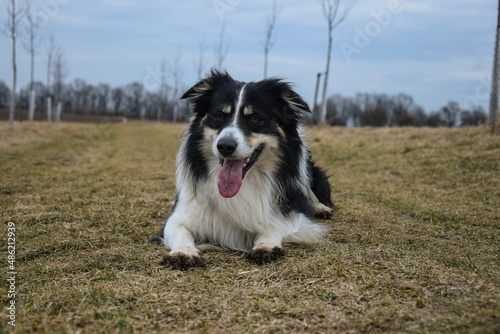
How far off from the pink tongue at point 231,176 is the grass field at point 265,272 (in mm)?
604

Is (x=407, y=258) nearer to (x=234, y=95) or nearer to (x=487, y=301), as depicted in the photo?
(x=487, y=301)

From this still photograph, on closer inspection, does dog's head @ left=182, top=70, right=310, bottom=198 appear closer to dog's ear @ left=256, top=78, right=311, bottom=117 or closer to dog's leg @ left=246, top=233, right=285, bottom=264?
dog's ear @ left=256, top=78, right=311, bottom=117

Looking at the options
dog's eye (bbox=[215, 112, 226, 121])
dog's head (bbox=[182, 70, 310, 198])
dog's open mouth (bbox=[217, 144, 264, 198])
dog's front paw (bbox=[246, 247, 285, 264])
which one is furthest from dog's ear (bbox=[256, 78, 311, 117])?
dog's front paw (bbox=[246, 247, 285, 264])

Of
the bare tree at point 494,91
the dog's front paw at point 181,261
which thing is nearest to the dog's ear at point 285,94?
the dog's front paw at point 181,261

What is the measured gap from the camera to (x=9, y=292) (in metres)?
2.59

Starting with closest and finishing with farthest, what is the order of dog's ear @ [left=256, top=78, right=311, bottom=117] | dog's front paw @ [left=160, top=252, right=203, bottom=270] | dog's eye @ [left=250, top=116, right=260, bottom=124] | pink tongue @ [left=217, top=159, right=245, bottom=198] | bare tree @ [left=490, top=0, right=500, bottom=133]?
dog's front paw @ [left=160, top=252, right=203, bottom=270] < pink tongue @ [left=217, top=159, right=245, bottom=198] < dog's eye @ [left=250, top=116, right=260, bottom=124] < dog's ear @ [left=256, top=78, right=311, bottom=117] < bare tree @ [left=490, top=0, right=500, bottom=133]

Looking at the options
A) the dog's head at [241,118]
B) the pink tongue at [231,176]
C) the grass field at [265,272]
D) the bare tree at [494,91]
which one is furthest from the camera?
the bare tree at [494,91]

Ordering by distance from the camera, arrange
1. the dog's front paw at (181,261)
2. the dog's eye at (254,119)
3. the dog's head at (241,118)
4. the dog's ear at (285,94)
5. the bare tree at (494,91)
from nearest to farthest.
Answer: the dog's front paw at (181,261) < the dog's head at (241,118) < the dog's eye at (254,119) < the dog's ear at (285,94) < the bare tree at (494,91)

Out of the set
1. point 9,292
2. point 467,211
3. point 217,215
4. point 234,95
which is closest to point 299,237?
point 217,215

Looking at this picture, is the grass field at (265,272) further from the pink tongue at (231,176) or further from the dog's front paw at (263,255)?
the pink tongue at (231,176)

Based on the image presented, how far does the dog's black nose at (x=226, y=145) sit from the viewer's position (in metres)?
3.24

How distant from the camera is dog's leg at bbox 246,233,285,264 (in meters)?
3.23

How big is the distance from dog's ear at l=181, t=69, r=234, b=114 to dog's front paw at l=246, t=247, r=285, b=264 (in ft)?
5.50

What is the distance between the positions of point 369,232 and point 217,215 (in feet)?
5.86
